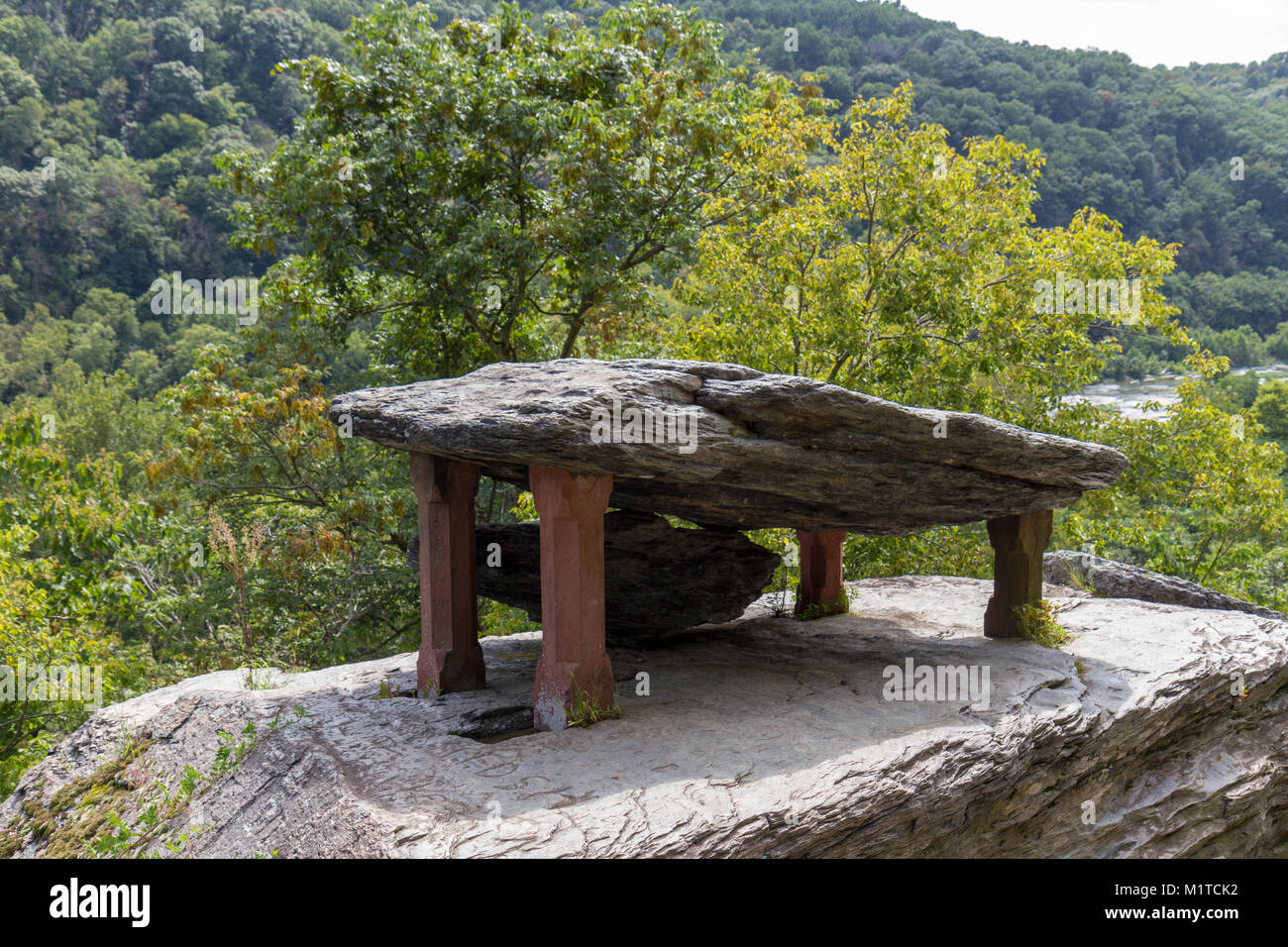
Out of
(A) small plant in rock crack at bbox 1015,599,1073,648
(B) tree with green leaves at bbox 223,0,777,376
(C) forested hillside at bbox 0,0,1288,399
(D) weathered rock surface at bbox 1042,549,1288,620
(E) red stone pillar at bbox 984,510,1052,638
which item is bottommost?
(D) weathered rock surface at bbox 1042,549,1288,620

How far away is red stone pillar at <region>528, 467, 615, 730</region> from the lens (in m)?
7.80

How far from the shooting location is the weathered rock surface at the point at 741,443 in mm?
7242

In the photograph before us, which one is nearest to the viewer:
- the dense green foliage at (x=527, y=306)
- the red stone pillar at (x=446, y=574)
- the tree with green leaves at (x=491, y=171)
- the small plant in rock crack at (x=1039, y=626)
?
the red stone pillar at (x=446, y=574)

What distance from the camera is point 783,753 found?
23.4 ft

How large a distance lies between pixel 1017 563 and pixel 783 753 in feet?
15.2

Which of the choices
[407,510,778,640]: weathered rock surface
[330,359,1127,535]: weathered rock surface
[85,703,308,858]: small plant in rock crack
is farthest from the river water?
[85,703,308,858]: small plant in rock crack

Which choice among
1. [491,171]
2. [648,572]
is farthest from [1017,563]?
[491,171]

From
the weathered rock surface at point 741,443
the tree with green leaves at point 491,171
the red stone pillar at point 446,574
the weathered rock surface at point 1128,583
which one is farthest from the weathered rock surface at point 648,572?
the tree with green leaves at point 491,171

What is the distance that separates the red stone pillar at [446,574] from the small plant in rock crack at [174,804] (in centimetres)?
147

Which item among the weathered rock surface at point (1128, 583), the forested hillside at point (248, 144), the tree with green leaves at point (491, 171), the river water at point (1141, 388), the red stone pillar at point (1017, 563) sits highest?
the forested hillside at point (248, 144)

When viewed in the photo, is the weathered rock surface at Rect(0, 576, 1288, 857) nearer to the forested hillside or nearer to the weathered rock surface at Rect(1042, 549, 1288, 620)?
the weathered rock surface at Rect(1042, 549, 1288, 620)

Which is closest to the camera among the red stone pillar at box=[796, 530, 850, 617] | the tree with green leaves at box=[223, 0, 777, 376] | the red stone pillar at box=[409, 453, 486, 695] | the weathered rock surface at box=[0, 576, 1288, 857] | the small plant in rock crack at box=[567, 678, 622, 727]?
the weathered rock surface at box=[0, 576, 1288, 857]

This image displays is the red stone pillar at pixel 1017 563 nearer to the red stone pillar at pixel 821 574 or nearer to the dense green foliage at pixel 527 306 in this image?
the red stone pillar at pixel 821 574

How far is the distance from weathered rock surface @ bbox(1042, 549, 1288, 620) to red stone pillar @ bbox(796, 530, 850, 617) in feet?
13.6
